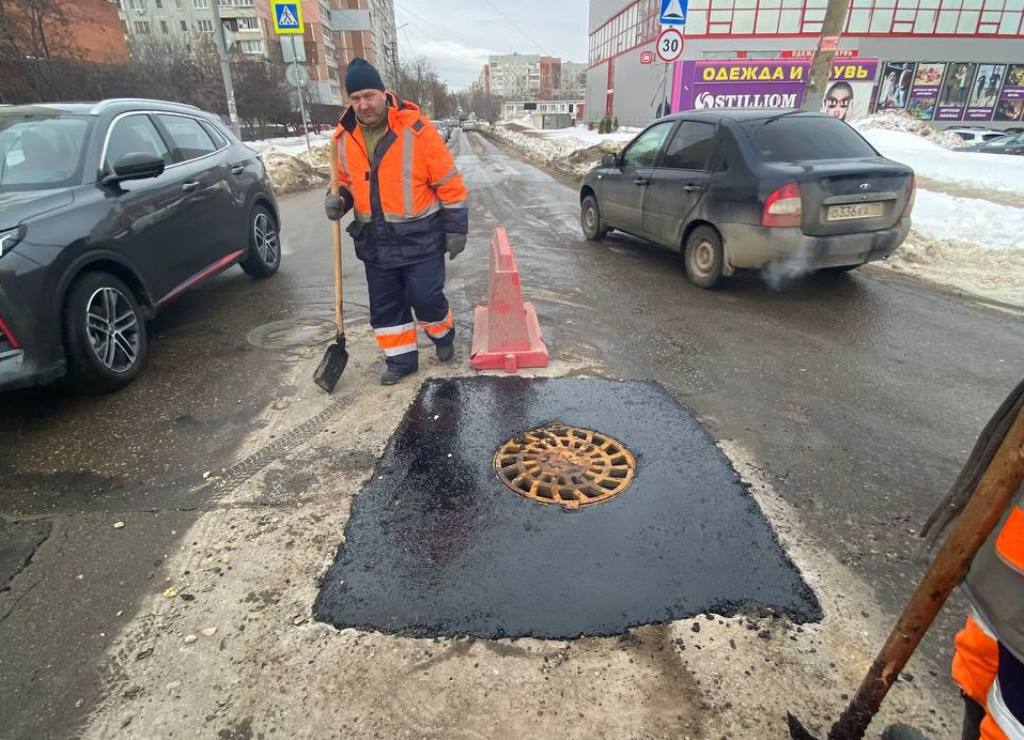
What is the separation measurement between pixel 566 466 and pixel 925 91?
4333 cm

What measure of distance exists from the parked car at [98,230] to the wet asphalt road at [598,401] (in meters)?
0.44

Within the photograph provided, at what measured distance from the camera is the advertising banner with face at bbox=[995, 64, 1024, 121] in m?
34.7

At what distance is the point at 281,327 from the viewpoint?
521 cm

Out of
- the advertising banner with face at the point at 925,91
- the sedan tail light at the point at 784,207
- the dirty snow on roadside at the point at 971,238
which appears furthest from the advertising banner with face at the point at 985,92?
the sedan tail light at the point at 784,207

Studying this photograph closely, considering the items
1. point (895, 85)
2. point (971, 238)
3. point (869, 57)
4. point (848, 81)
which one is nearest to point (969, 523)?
Answer: point (971, 238)

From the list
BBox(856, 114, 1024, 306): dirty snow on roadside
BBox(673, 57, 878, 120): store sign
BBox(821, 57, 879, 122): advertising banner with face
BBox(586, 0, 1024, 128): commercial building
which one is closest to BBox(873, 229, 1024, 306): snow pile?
BBox(856, 114, 1024, 306): dirty snow on roadside

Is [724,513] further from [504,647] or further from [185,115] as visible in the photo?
[185,115]

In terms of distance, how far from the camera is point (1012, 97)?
35000mm

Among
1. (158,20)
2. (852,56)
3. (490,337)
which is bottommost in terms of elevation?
(490,337)

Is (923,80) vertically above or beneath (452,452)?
above

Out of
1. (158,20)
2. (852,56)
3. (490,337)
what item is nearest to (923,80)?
(852,56)

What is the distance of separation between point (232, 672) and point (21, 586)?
3.75 ft

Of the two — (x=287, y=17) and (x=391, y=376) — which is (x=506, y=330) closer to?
(x=391, y=376)

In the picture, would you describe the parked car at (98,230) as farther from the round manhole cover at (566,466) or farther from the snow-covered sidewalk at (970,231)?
the snow-covered sidewalk at (970,231)
